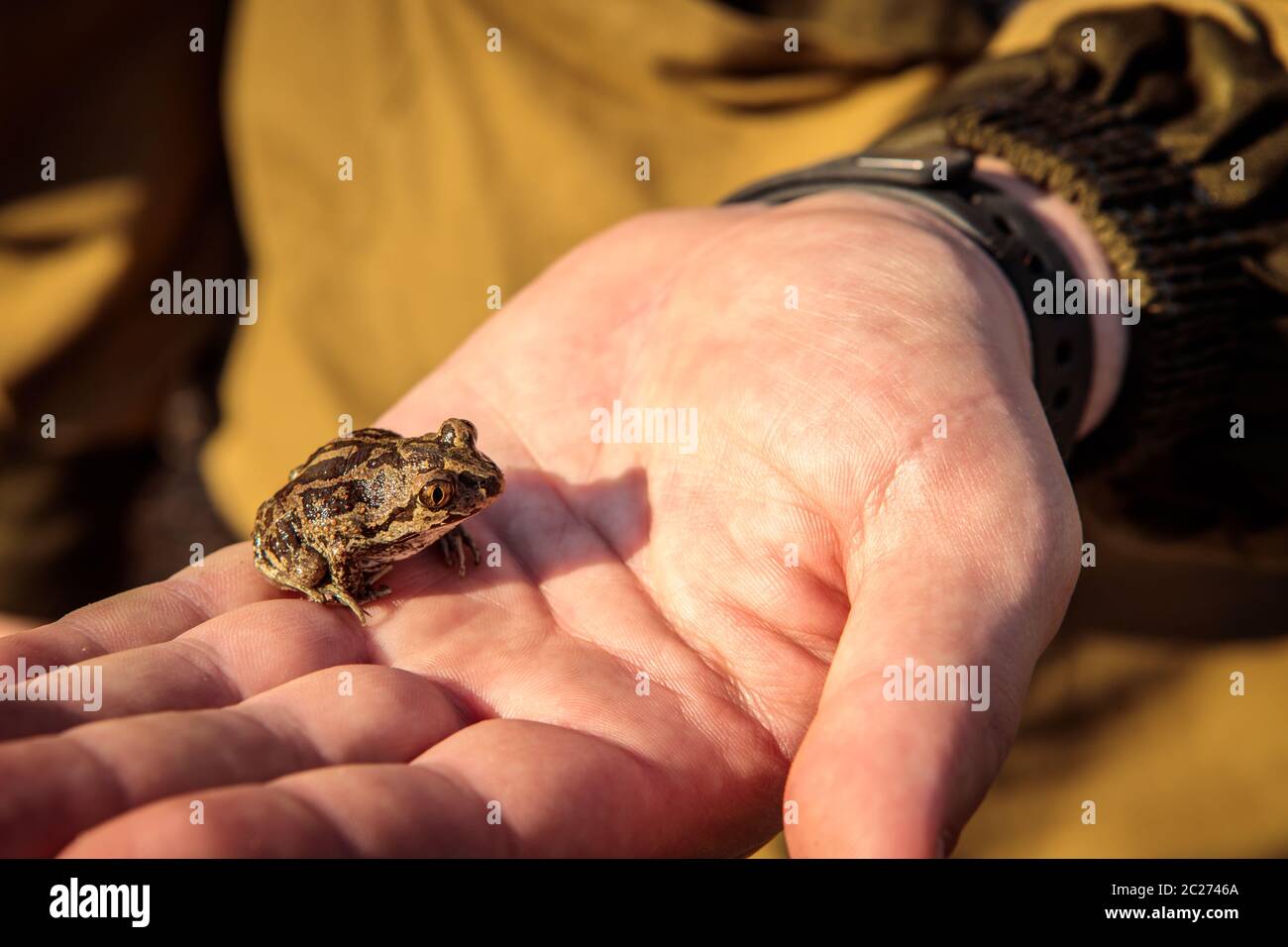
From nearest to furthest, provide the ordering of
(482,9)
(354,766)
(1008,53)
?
(354,766) < (1008,53) < (482,9)

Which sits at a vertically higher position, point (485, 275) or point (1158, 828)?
point (485, 275)

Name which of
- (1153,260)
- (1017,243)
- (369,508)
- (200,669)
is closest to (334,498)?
(369,508)

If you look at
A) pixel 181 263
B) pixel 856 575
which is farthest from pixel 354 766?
pixel 181 263

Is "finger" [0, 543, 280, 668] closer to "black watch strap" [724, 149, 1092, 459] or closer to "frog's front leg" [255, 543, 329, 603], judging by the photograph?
"frog's front leg" [255, 543, 329, 603]

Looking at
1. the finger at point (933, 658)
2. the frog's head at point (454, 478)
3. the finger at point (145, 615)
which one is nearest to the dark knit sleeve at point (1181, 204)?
the finger at point (933, 658)

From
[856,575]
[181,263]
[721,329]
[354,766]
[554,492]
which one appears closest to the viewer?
[354,766]

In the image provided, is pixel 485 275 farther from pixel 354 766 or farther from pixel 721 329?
pixel 354 766

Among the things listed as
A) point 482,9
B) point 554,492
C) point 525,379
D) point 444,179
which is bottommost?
point 554,492
